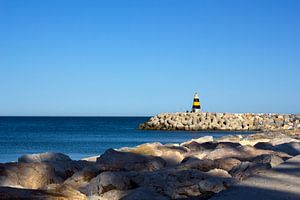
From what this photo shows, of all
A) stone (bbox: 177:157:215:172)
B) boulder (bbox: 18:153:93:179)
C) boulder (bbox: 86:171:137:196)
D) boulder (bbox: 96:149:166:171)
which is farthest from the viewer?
boulder (bbox: 18:153:93:179)

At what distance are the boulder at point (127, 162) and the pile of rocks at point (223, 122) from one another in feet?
94.8

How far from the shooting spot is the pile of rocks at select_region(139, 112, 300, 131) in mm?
37406

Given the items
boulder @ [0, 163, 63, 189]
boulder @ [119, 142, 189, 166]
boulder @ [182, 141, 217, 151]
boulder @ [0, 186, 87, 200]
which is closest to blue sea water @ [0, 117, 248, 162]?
boulder @ [182, 141, 217, 151]

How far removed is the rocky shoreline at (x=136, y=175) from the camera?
5008mm

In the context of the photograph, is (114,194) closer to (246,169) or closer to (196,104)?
(246,169)

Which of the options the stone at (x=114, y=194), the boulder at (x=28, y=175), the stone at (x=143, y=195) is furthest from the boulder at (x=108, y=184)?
the boulder at (x=28, y=175)

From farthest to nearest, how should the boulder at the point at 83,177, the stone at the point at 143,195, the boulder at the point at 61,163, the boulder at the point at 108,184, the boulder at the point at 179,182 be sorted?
1. the boulder at the point at 61,163
2. the boulder at the point at 83,177
3. the boulder at the point at 108,184
4. the boulder at the point at 179,182
5. the stone at the point at 143,195

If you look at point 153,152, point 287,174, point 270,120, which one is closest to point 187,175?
point 287,174

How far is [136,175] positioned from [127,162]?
144cm

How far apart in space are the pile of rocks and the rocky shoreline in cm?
2849

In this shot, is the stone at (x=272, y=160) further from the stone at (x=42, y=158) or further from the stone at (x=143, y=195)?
the stone at (x=42, y=158)

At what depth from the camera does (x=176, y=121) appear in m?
39.2

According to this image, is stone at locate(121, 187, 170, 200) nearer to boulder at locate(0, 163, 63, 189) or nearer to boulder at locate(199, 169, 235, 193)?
boulder at locate(199, 169, 235, 193)

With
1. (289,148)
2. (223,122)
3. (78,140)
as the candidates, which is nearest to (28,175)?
(289,148)
